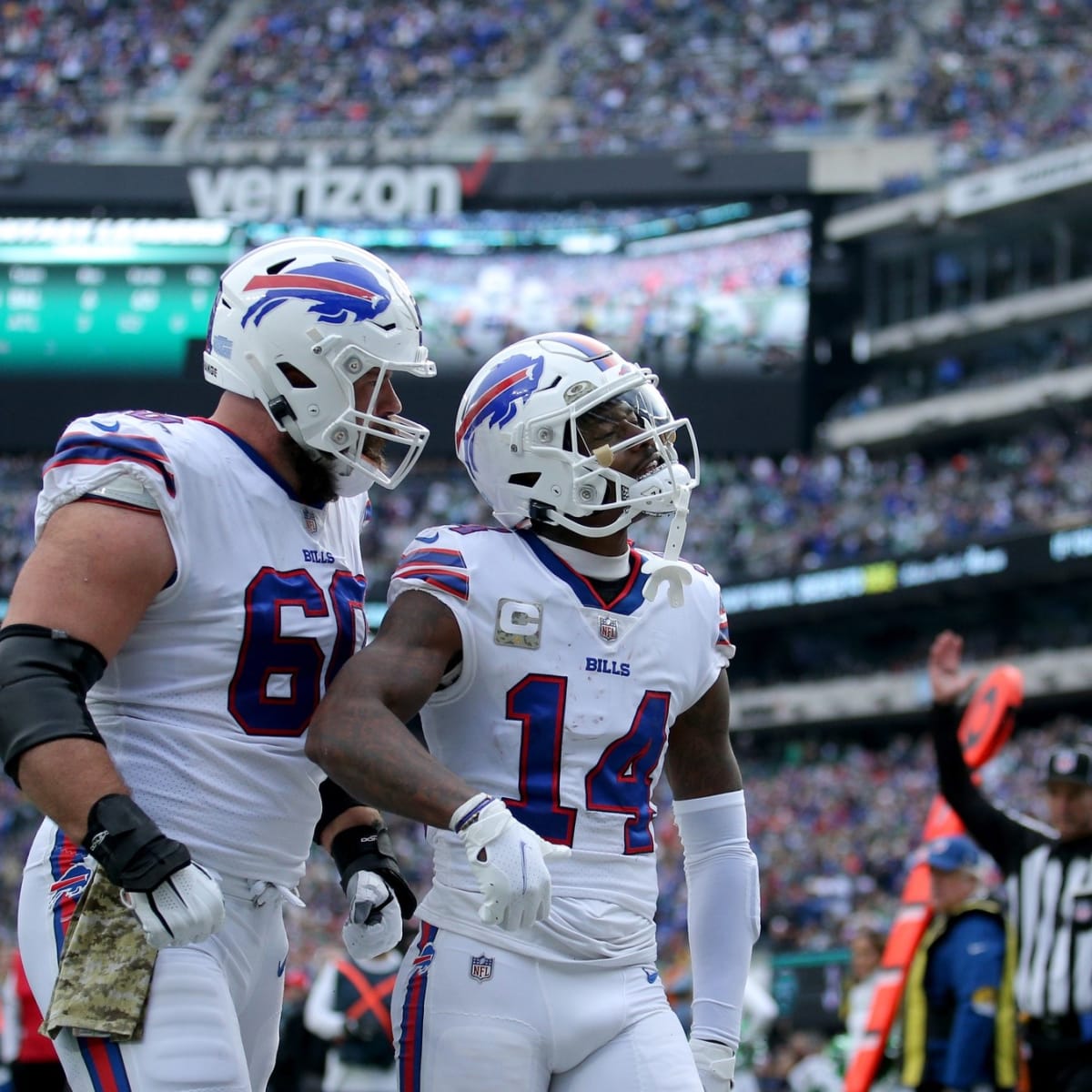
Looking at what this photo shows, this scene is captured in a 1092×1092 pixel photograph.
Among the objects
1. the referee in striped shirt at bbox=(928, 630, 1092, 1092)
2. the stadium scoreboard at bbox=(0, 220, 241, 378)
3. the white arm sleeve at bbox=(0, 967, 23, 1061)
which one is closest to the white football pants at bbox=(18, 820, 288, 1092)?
the referee in striped shirt at bbox=(928, 630, 1092, 1092)

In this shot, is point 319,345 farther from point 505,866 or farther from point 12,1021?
point 12,1021

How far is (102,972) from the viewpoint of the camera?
9.59 ft

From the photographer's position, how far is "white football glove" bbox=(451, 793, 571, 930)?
287 centimetres

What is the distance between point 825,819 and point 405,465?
19436 mm

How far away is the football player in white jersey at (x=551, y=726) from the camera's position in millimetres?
3141

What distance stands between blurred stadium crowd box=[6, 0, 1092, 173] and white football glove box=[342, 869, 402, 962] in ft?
83.2

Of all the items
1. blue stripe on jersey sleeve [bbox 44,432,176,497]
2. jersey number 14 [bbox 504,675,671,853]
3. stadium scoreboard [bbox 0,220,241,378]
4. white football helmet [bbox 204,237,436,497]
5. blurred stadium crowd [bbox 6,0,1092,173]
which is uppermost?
blurred stadium crowd [bbox 6,0,1092,173]

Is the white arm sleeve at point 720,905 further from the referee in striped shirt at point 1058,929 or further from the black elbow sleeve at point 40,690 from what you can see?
the referee in striped shirt at point 1058,929

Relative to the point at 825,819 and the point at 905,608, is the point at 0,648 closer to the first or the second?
the point at 825,819

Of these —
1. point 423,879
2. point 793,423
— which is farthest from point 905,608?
point 423,879

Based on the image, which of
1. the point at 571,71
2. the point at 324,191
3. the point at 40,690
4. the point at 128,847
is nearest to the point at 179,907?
the point at 128,847

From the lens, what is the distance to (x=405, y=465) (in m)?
3.47

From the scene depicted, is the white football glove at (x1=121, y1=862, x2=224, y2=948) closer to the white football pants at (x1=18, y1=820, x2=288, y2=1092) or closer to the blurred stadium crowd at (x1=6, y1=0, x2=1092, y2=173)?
the white football pants at (x1=18, y1=820, x2=288, y2=1092)

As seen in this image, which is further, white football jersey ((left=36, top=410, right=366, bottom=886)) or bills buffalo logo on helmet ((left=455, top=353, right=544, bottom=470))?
bills buffalo logo on helmet ((left=455, top=353, right=544, bottom=470))
